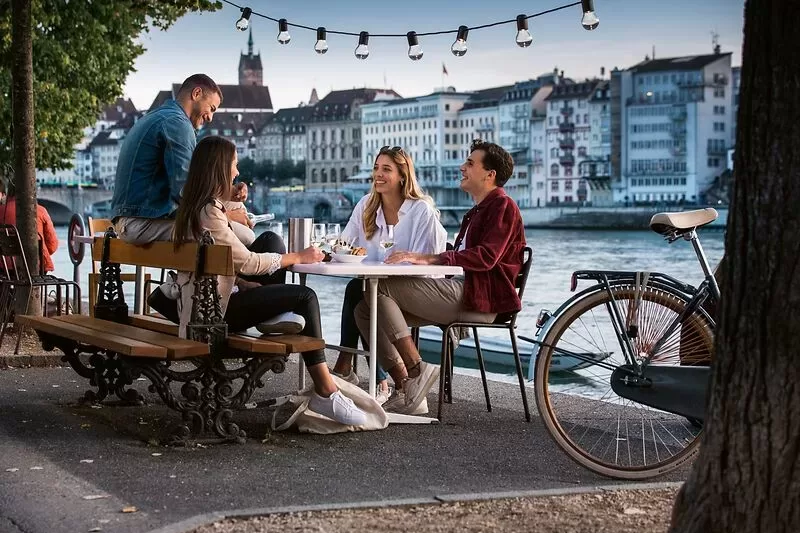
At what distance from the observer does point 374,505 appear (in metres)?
3.44

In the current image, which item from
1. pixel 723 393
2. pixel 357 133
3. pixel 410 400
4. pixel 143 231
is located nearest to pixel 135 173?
pixel 143 231

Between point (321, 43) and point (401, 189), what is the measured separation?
5.32m

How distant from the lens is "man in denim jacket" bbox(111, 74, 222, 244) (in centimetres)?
512

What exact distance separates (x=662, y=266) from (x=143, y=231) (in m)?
46.2

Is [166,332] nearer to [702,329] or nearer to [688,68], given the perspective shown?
[702,329]

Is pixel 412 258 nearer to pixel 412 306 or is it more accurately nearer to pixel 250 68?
pixel 412 306

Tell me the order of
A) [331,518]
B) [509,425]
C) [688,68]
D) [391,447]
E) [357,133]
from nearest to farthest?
Result: [331,518] → [391,447] → [509,425] → [688,68] → [357,133]

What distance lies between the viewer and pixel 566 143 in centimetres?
11056

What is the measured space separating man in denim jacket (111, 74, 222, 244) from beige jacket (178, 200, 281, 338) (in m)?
0.46

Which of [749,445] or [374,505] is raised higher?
[749,445]

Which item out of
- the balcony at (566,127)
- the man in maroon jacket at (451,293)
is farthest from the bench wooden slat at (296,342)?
the balcony at (566,127)

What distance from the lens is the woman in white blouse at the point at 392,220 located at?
5457 mm

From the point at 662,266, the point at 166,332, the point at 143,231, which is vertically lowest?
the point at 662,266

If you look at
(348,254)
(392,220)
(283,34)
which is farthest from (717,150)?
(348,254)
